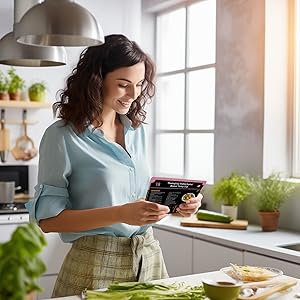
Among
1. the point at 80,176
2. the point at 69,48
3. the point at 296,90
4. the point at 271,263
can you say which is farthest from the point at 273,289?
the point at 69,48

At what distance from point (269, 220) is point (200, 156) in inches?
50.2

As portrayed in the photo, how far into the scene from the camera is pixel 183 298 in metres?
1.74

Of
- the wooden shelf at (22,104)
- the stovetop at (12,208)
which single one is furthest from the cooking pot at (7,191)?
the wooden shelf at (22,104)

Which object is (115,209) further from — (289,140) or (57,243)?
(57,243)

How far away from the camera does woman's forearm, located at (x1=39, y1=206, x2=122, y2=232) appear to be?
6.56ft

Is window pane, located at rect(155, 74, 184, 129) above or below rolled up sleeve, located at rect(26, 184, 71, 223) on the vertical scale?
above

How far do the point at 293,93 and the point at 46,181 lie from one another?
212 centimetres

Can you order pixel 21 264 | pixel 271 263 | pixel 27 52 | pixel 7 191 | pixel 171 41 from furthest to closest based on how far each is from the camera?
pixel 171 41 → pixel 7 191 → pixel 271 263 → pixel 27 52 → pixel 21 264

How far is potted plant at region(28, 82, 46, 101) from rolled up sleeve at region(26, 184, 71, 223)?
2.44 metres

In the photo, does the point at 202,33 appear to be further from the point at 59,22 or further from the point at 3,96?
the point at 59,22

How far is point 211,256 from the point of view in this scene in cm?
324

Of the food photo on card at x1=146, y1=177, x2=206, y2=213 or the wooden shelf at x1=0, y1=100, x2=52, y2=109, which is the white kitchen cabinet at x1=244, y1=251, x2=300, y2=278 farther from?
the wooden shelf at x1=0, y1=100, x2=52, y2=109

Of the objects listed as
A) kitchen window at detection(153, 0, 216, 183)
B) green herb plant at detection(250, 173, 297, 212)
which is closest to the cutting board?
green herb plant at detection(250, 173, 297, 212)

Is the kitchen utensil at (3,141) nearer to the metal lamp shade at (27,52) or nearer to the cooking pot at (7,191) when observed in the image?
the cooking pot at (7,191)
